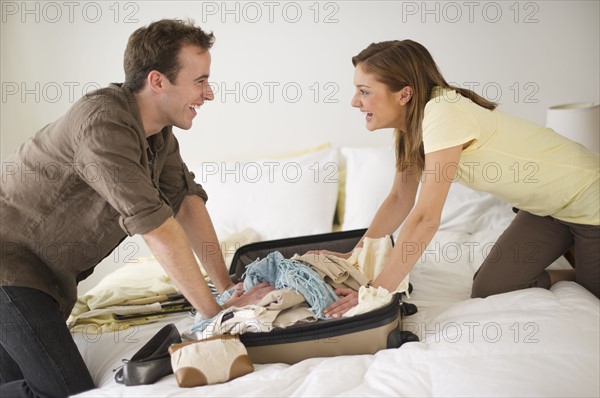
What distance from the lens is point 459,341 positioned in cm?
163

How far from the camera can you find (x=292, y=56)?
334 cm

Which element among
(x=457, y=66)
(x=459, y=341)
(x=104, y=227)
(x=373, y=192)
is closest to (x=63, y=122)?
(x=104, y=227)

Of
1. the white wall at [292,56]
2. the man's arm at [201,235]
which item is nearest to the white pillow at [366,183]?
the white wall at [292,56]

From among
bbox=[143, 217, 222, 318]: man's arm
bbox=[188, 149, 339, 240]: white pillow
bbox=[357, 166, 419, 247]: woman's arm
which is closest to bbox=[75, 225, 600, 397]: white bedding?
bbox=[143, 217, 222, 318]: man's arm

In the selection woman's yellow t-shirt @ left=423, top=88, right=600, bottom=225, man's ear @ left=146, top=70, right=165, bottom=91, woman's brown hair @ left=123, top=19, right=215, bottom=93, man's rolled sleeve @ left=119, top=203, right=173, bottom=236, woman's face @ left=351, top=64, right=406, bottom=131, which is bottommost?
man's rolled sleeve @ left=119, top=203, right=173, bottom=236

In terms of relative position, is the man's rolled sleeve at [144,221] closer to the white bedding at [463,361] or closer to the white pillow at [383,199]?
the white bedding at [463,361]

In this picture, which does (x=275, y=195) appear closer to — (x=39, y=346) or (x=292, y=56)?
(x=292, y=56)

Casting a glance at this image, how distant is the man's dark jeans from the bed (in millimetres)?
84

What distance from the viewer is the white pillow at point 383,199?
2.81m

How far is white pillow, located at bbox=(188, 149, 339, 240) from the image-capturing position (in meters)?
2.97

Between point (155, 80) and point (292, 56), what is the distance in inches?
60.9

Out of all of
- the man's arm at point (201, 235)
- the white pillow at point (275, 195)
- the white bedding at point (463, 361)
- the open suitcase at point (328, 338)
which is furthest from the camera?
the white pillow at point (275, 195)

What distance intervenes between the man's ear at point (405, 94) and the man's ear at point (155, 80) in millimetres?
689

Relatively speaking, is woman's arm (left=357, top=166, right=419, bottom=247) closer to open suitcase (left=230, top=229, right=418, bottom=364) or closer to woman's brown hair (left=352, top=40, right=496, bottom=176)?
woman's brown hair (left=352, top=40, right=496, bottom=176)
